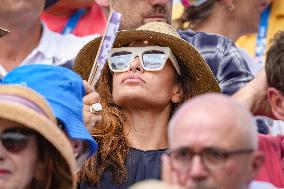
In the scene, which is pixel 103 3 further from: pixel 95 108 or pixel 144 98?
pixel 95 108

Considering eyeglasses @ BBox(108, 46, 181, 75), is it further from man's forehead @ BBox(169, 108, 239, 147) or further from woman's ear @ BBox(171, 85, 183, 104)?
man's forehead @ BBox(169, 108, 239, 147)

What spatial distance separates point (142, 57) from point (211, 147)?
5.94 ft

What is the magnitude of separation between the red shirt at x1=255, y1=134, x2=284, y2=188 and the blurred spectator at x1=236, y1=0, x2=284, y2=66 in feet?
9.24

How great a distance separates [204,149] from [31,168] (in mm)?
969

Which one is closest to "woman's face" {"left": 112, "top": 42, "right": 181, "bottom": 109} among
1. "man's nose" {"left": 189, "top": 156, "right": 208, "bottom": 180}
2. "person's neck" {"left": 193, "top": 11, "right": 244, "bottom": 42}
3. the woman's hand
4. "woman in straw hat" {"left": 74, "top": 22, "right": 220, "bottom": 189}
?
"woman in straw hat" {"left": 74, "top": 22, "right": 220, "bottom": 189}

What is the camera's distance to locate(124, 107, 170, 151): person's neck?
20.1ft

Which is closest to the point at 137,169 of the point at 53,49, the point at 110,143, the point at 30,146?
the point at 110,143

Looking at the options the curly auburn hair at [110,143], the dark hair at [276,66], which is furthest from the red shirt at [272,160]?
the curly auburn hair at [110,143]

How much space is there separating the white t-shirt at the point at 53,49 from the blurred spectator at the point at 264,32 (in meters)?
1.61

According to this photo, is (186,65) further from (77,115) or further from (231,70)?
(77,115)

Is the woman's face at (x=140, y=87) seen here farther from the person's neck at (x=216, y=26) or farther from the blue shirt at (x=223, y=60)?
the person's neck at (x=216, y=26)

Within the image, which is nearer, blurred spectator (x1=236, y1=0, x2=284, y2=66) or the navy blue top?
the navy blue top

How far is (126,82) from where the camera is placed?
6.12 meters

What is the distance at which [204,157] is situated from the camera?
14.5 ft
